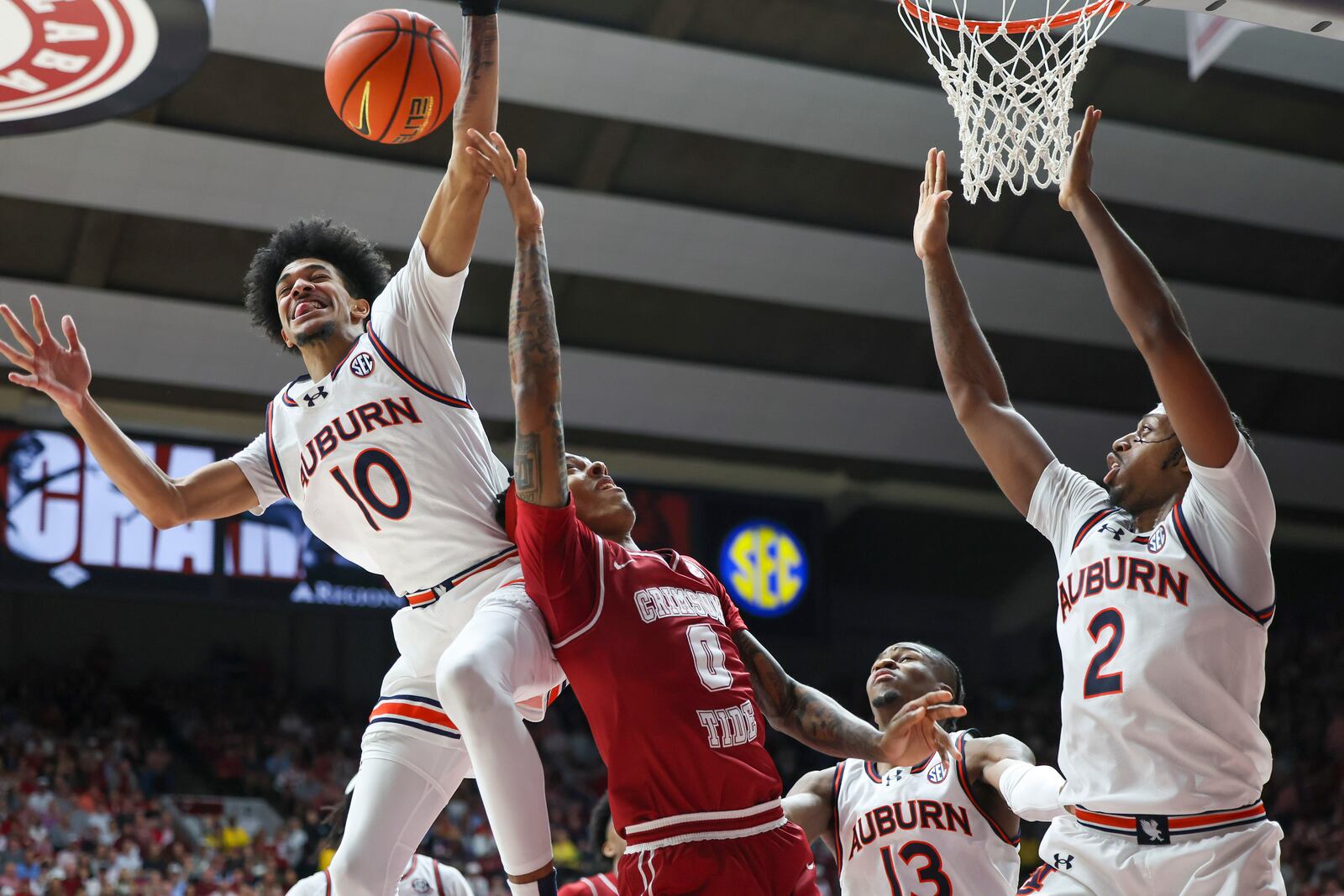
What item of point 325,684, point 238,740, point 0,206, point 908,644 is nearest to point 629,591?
point 908,644

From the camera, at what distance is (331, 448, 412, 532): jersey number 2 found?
4.23m

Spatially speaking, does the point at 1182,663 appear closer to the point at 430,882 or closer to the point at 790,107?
the point at 430,882

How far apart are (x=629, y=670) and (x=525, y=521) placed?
1.60 ft

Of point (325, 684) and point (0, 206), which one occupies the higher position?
point (0, 206)

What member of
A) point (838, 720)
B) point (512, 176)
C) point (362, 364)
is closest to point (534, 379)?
point (512, 176)

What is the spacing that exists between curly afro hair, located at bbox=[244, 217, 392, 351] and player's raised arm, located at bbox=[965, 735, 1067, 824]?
9.32 ft

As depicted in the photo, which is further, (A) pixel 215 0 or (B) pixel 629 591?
(A) pixel 215 0

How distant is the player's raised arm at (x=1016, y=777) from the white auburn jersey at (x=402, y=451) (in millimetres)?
1926

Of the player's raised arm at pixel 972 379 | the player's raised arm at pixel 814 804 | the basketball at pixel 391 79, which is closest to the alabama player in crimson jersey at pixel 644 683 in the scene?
the player's raised arm at pixel 972 379

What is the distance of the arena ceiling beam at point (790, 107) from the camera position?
14711mm

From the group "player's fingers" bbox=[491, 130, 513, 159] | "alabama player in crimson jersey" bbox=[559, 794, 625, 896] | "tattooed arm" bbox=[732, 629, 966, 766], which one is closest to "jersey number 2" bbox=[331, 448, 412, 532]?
"player's fingers" bbox=[491, 130, 513, 159]

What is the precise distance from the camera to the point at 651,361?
18.4 metres

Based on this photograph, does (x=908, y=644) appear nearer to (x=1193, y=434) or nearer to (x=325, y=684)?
(x=1193, y=434)

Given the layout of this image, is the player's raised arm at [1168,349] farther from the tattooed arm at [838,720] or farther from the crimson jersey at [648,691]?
the crimson jersey at [648,691]
